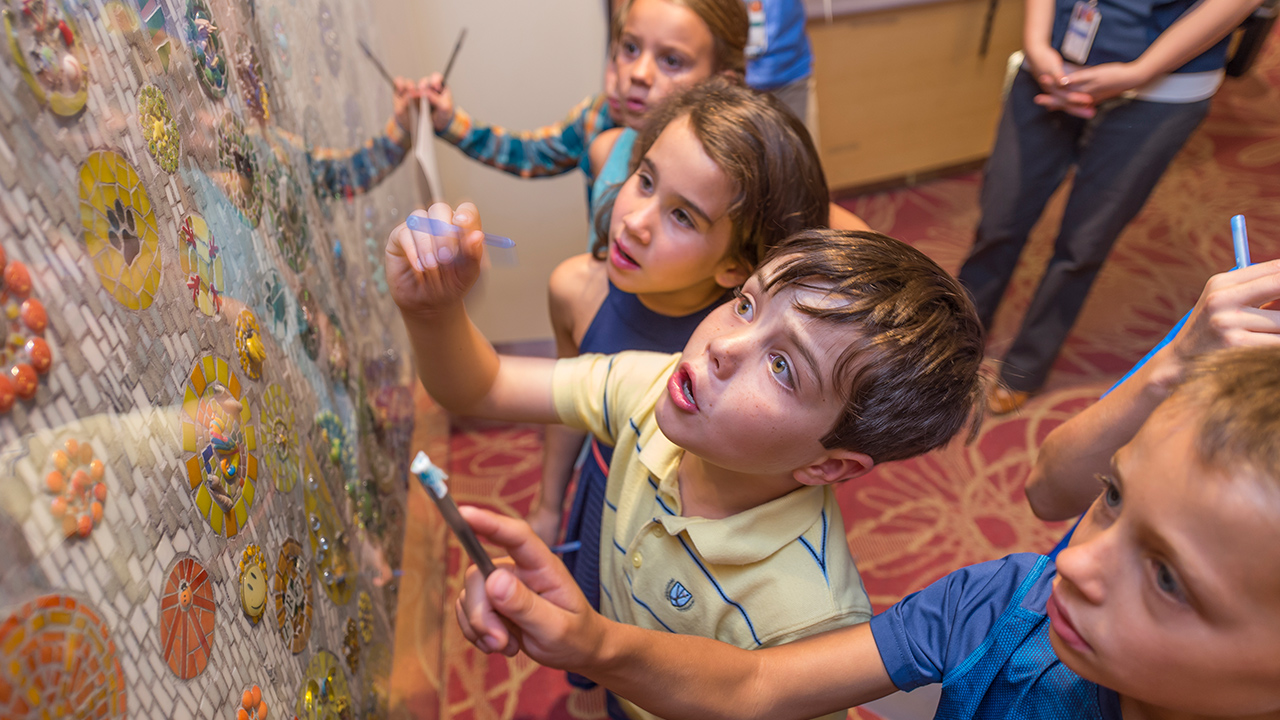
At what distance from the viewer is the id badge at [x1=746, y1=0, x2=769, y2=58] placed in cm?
Result: 179

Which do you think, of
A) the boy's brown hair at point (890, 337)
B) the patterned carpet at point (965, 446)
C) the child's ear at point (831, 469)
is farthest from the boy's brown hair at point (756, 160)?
the patterned carpet at point (965, 446)

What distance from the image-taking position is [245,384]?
0.65m

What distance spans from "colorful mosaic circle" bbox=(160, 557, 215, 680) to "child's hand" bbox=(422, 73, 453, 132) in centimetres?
110

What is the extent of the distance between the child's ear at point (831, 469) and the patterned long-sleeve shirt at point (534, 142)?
0.91 m

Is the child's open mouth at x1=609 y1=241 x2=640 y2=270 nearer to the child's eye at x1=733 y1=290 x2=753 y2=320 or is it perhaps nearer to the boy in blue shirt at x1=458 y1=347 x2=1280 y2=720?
the child's eye at x1=733 y1=290 x2=753 y2=320

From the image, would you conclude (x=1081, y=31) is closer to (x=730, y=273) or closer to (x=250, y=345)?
(x=730, y=273)

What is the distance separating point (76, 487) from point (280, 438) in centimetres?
34

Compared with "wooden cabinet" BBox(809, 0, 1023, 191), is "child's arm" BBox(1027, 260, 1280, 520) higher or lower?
higher

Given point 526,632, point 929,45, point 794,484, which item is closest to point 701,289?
point 794,484

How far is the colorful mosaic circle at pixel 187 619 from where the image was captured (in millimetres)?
470

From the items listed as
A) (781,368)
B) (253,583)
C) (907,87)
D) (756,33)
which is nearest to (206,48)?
(253,583)

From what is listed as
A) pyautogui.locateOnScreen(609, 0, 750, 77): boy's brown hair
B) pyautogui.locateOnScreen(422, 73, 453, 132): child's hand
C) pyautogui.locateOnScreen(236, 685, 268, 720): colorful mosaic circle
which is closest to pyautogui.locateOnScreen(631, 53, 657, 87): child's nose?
pyautogui.locateOnScreen(609, 0, 750, 77): boy's brown hair

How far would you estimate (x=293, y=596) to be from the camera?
0.70 metres

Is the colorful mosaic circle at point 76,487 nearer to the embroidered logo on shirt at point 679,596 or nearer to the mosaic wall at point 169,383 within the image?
the mosaic wall at point 169,383
